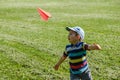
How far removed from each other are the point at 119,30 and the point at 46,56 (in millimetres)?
11321

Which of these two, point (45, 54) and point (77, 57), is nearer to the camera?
point (77, 57)

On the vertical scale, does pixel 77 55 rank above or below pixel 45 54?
above

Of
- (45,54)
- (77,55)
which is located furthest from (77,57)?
(45,54)

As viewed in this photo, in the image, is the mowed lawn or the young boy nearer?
the young boy

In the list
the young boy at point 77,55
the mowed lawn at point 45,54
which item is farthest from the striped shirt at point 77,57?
the mowed lawn at point 45,54

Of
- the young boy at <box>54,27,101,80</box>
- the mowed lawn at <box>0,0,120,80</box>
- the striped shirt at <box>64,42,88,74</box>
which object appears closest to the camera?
the young boy at <box>54,27,101,80</box>

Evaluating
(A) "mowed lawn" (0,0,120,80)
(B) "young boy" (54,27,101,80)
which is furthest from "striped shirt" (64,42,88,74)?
(A) "mowed lawn" (0,0,120,80)

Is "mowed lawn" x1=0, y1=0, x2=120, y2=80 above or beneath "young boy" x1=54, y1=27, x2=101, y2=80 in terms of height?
beneath

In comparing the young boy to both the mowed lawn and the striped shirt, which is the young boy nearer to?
the striped shirt

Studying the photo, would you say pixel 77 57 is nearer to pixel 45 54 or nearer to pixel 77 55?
pixel 77 55

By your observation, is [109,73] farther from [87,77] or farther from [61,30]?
[61,30]

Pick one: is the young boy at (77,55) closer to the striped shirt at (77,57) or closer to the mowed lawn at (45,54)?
the striped shirt at (77,57)

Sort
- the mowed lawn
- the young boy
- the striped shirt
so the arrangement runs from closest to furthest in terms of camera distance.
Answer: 1. the young boy
2. the striped shirt
3. the mowed lawn

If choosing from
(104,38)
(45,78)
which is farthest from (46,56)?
(104,38)
